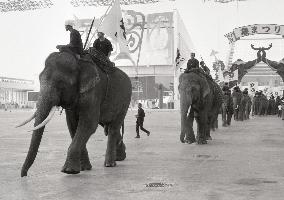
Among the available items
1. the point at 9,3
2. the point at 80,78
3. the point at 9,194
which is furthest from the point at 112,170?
the point at 9,3

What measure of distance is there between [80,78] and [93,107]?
1.59ft

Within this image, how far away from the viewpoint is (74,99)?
8406mm

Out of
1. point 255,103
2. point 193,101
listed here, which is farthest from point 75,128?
point 255,103

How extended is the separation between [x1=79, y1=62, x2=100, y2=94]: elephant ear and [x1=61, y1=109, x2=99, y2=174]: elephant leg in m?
0.36

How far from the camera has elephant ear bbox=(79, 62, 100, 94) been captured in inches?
329

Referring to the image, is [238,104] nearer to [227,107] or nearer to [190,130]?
[227,107]

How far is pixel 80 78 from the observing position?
8406 millimetres

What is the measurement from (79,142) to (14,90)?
13066cm

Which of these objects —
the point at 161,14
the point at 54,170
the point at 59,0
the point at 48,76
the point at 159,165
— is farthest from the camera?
the point at 59,0

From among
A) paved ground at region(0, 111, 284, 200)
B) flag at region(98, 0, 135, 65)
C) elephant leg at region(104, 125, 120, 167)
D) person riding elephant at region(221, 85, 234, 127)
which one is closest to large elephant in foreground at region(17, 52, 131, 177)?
paved ground at region(0, 111, 284, 200)

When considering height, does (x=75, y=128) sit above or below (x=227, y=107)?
below

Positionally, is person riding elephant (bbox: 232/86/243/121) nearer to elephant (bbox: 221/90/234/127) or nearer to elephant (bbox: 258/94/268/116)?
elephant (bbox: 221/90/234/127)

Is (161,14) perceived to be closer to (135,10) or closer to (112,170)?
(135,10)

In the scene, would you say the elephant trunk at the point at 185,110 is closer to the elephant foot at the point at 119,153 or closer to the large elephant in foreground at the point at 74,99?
the elephant foot at the point at 119,153
